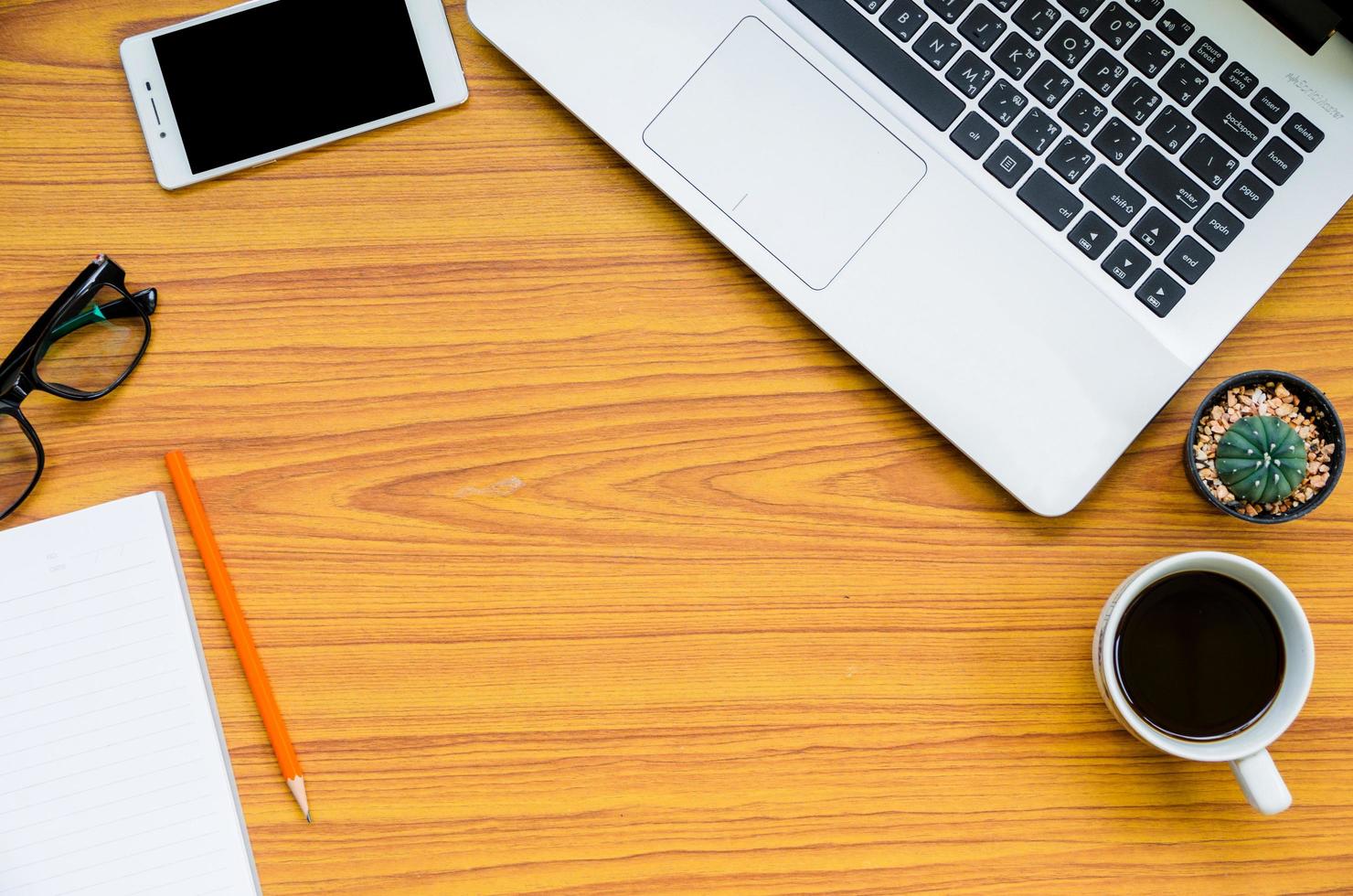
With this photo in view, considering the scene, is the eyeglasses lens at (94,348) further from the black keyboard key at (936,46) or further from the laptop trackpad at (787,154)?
the black keyboard key at (936,46)

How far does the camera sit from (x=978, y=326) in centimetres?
59

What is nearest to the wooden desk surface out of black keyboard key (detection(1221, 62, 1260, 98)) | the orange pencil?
the orange pencil

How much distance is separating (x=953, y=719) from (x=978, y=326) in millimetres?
246

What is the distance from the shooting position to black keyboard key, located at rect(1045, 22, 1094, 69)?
584 mm

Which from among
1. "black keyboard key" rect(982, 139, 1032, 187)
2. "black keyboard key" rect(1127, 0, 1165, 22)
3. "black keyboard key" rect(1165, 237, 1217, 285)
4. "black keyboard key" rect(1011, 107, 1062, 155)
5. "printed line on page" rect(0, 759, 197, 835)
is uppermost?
"black keyboard key" rect(1127, 0, 1165, 22)

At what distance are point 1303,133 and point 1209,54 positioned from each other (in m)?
0.07

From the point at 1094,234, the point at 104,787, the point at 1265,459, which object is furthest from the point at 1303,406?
the point at 104,787

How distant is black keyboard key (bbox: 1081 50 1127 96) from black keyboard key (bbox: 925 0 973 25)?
0.08m

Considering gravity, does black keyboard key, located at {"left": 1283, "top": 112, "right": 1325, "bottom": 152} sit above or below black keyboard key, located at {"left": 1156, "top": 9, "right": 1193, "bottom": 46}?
below

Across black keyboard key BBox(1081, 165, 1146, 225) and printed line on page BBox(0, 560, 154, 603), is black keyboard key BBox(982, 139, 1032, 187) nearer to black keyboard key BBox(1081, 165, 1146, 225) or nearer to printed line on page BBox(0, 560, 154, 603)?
black keyboard key BBox(1081, 165, 1146, 225)

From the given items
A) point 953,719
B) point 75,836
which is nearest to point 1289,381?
point 953,719

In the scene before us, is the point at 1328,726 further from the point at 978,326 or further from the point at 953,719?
the point at 978,326

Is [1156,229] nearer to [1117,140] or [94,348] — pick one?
[1117,140]

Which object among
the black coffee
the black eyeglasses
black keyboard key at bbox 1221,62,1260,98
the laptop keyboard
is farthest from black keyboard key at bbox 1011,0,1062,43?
the black eyeglasses
